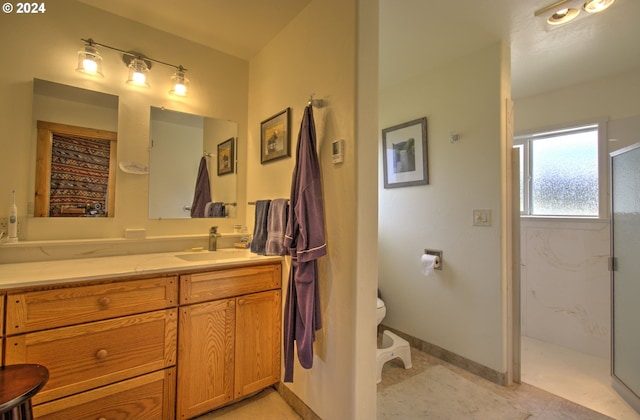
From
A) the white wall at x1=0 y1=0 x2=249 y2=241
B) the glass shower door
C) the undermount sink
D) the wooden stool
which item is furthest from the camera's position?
the undermount sink

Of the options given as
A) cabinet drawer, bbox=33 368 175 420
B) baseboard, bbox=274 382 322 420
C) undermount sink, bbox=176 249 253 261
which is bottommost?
baseboard, bbox=274 382 322 420

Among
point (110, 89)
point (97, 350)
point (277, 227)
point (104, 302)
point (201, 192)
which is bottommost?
point (97, 350)

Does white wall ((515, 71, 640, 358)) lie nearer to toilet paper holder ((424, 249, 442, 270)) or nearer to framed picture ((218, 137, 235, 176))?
toilet paper holder ((424, 249, 442, 270))

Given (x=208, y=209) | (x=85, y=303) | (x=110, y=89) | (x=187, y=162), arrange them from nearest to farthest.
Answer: (x=85, y=303), (x=110, y=89), (x=187, y=162), (x=208, y=209)

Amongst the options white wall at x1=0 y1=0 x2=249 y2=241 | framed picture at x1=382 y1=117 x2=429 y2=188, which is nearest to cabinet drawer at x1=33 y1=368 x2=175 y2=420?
white wall at x1=0 y1=0 x2=249 y2=241

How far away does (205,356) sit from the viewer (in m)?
1.57

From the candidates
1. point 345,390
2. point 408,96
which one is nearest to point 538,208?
point 408,96

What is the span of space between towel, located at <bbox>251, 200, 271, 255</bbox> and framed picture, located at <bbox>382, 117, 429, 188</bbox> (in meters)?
1.41

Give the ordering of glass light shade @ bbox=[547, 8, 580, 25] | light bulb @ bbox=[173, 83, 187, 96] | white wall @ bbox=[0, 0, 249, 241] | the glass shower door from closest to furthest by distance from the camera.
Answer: white wall @ bbox=[0, 0, 249, 241] → glass light shade @ bbox=[547, 8, 580, 25] → the glass shower door → light bulb @ bbox=[173, 83, 187, 96]

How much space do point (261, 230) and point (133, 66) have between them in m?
1.34

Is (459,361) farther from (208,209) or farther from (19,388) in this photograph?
(19,388)

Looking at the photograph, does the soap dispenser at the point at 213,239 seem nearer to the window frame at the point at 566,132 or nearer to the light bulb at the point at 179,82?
the light bulb at the point at 179,82

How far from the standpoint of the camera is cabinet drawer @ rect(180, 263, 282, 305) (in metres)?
1.53

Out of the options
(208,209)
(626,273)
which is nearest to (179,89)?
(208,209)
